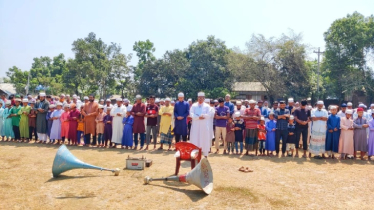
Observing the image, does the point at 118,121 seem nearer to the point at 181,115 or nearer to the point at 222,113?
the point at 181,115

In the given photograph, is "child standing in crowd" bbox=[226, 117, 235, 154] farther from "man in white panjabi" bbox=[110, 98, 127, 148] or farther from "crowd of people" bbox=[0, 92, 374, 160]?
"man in white panjabi" bbox=[110, 98, 127, 148]

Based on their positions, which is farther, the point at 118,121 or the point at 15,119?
the point at 15,119

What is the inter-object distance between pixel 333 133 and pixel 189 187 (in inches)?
230

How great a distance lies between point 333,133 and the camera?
9.29 metres

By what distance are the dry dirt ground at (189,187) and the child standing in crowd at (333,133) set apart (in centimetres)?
81

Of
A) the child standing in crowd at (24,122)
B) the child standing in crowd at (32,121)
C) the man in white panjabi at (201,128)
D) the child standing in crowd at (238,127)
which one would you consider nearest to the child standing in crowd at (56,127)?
the child standing in crowd at (32,121)

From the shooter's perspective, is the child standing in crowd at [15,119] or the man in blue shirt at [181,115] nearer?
the man in blue shirt at [181,115]

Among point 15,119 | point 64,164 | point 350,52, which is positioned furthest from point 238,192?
point 350,52

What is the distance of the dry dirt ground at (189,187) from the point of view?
4.94 m

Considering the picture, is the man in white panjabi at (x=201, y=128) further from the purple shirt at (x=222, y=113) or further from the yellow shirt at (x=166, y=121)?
the yellow shirt at (x=166, y=121)

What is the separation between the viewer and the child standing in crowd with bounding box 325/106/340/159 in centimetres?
922

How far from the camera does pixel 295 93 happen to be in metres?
26.9

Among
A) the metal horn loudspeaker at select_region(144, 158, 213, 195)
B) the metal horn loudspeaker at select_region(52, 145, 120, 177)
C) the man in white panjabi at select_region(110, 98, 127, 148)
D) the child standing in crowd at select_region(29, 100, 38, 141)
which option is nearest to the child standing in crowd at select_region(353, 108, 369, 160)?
the metal horn loudspeaker at select_region(144, 158, 213, 195)

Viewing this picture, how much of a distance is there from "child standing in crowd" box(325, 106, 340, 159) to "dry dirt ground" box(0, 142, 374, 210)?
31.9 inches
